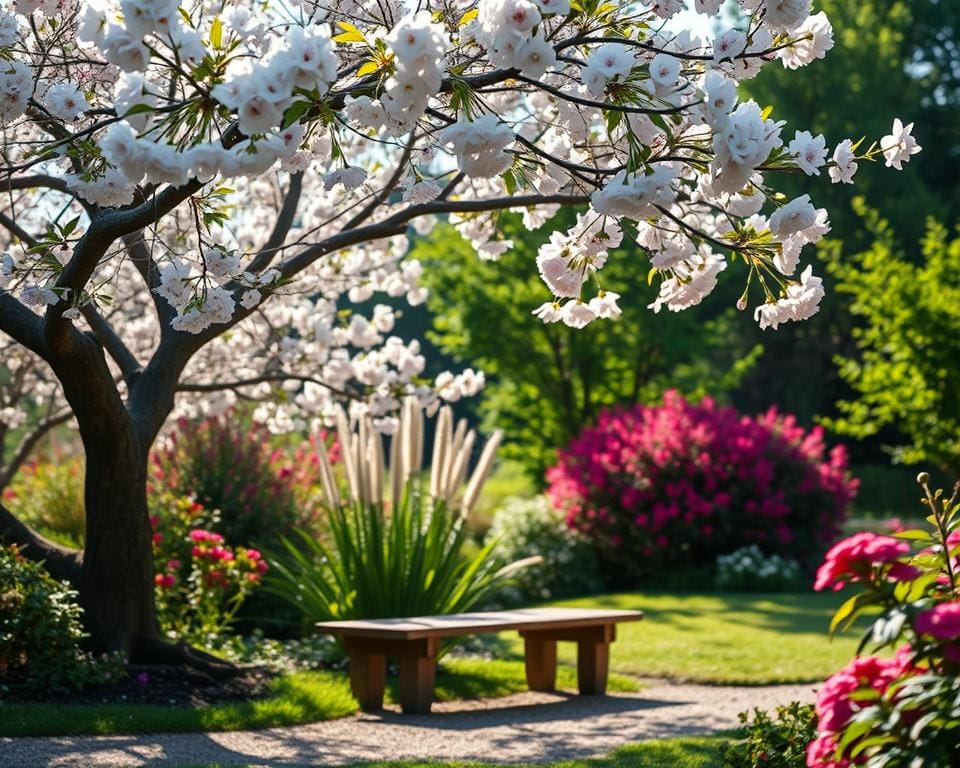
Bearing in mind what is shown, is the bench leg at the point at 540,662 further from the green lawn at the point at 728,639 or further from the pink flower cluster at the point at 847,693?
the pink flower cluster at the point at 847,693

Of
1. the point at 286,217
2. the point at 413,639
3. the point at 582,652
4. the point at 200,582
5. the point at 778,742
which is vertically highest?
the point at 286,217

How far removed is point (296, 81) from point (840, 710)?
214 cm

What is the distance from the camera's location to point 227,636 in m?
8.52

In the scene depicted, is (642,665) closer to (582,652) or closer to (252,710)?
(582,652)

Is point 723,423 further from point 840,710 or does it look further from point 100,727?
point 840,710

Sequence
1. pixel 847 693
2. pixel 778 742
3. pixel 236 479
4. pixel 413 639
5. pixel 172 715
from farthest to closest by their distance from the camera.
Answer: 1. pixel 236 479
2. pixel 413 639
3. pixel 172 715
4. pixel 778 742
5. pixel 847 693

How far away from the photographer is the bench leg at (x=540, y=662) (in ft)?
25.1

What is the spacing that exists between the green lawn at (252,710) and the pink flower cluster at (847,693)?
3514 mm

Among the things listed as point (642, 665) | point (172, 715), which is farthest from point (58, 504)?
point (172, 715)

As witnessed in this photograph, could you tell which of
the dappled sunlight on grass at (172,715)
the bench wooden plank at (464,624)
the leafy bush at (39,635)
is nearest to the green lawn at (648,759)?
the dappled sunlight on grass at (172,715)

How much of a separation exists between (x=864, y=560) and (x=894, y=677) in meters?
0.30

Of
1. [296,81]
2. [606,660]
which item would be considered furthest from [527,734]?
[296,81]

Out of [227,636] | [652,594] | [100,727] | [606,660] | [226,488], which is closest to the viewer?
[100,727]

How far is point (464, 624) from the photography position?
22.2ft
